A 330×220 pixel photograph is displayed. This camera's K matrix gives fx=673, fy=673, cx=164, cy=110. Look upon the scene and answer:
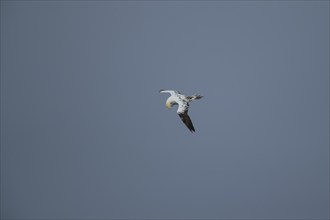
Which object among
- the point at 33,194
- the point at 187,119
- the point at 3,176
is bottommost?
the point at 187,119

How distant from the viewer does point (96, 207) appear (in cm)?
4850

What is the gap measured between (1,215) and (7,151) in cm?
3122

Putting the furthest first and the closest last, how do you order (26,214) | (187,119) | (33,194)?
(33,194), (26,214), (187,119)

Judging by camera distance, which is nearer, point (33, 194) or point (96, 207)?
point (96, 207)

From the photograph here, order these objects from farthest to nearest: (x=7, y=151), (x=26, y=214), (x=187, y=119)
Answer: (x=7, y=151), (x=26, y=214), (x=187, y=119)

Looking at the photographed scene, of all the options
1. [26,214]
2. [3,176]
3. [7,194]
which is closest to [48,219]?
[26,214]

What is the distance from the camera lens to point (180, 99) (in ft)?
52.5

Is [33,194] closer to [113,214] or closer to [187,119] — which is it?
[113,214]

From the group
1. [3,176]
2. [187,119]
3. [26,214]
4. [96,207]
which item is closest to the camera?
[187,119]

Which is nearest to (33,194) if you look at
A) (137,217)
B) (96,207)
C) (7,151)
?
(96,207)

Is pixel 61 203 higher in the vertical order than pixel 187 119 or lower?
higher

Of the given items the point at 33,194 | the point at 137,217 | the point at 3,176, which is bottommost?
the point at 137,217

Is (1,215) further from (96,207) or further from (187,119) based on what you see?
(187,119)

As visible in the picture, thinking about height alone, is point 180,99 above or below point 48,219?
below
